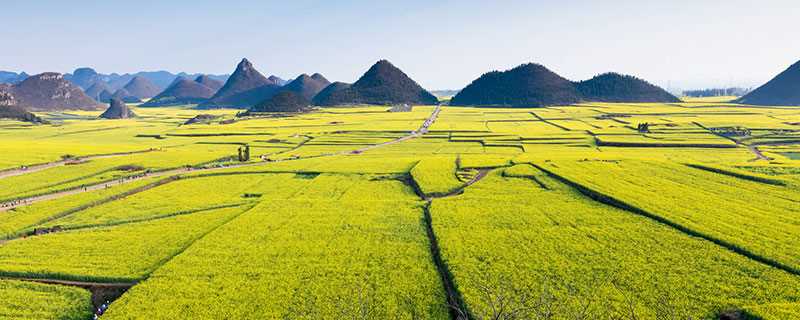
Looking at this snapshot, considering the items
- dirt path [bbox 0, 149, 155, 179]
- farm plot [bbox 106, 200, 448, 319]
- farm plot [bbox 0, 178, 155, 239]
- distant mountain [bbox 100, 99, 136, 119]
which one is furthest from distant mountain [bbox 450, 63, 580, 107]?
farm plot [bbox 0, 178, 155, 239]

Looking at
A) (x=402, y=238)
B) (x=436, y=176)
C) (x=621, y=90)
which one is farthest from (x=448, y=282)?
(x=621, y=90)

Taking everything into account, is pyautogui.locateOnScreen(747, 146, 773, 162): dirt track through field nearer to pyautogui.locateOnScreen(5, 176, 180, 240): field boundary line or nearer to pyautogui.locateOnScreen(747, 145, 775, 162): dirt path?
pyautogui.locateOnScreen(747, 145, 775, 162): dirt path

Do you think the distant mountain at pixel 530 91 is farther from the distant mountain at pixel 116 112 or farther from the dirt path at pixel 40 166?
the dirt path at pixel 40 166

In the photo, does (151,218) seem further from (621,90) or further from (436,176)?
(621,90)

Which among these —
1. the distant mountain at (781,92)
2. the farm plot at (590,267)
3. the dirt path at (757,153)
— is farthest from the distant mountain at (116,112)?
the distant mountain at (781,92)

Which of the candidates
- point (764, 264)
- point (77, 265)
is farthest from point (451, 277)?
point (77, 265)

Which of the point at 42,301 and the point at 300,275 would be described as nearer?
the point at 42,301
